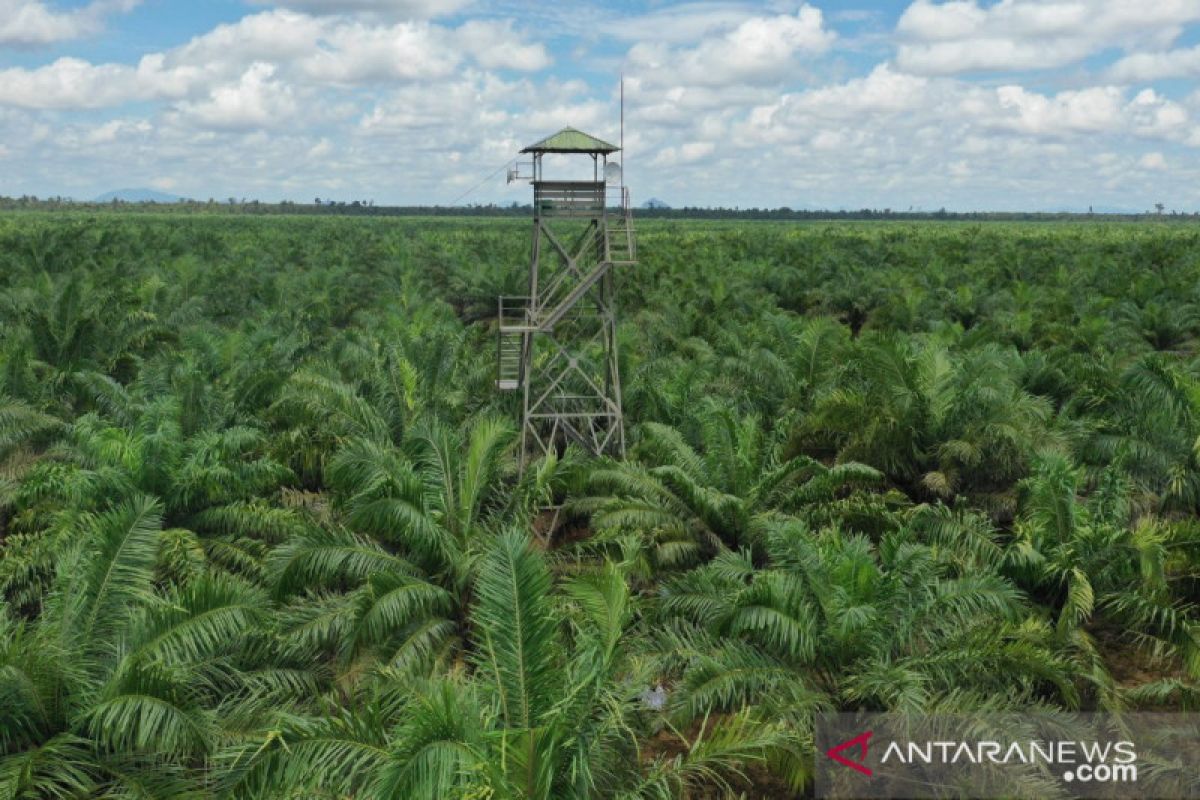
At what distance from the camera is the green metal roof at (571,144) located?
16.8 metres

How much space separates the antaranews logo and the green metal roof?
11302mm

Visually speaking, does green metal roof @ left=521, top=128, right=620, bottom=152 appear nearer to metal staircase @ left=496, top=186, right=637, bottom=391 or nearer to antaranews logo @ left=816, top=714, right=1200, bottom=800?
metal staircase @ left=496, top=186, right=637, bottom=391

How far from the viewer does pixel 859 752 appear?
8.34 metres

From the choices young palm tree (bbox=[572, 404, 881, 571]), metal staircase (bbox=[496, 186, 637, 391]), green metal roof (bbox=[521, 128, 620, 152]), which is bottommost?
young palm tree (bbox=[572, 404, 881, 571])

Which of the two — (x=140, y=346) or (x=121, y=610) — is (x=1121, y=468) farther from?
(x=140, y=346)

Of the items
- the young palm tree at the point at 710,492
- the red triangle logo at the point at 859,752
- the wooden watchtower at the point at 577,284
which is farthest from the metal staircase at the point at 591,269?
the red triangle logo at the point at 859,752

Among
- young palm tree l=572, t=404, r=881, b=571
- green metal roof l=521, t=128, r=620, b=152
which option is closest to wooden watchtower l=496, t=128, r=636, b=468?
green metal roof l=521, t=128, r=620, b=152

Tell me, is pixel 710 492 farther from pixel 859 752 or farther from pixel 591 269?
pixel 591 269

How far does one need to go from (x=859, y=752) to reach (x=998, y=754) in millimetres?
1143

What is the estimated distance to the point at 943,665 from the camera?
8.79 m

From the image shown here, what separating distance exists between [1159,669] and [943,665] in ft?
→ 12.7


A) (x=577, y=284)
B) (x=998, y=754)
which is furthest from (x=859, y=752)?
(x=577, y=284)

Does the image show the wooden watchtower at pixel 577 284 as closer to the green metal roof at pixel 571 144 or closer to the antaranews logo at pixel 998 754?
the green metal roof at pixel 571 144

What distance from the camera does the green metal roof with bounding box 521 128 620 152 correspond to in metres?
16.8
